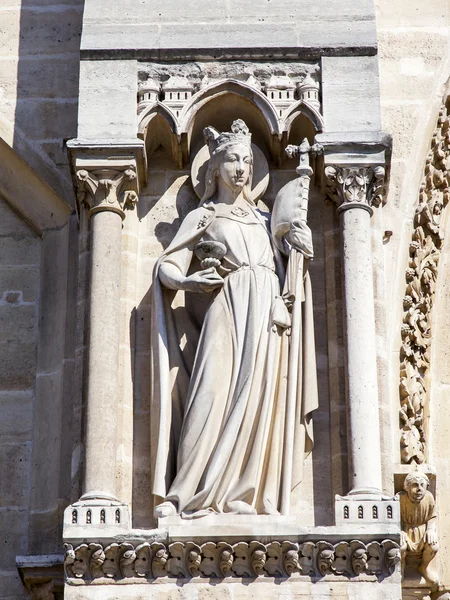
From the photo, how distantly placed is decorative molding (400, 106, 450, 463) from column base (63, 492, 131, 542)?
181cm

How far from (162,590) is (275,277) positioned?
1894mm

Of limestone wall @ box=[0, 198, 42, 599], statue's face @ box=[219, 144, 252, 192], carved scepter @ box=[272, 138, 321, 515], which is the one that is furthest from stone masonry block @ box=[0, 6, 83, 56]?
carved scepter @ box=[272, 138, 321, 515]

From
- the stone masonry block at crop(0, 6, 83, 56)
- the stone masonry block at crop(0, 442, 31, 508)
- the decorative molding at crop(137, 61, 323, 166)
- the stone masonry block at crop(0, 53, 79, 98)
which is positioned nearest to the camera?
the stone masonry block at crop(0, 442, 31, 508)

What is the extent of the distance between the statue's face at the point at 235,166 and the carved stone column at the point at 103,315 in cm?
50

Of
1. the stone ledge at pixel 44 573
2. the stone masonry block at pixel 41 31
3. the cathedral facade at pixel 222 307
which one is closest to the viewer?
the cathedral facade at pixel 222 307

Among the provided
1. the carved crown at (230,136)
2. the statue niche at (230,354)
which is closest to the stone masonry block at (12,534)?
the statue niche at (230,354)

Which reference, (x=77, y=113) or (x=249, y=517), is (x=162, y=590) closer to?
(x=249, y=517)

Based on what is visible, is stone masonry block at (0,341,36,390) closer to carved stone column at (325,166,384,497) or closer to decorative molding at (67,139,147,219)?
decorative molding at (67,139,147,219)

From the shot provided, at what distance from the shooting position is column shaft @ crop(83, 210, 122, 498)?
32.1 feet

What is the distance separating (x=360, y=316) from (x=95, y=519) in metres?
1.85

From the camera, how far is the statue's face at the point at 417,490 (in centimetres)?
1033

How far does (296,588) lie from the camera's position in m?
9.49

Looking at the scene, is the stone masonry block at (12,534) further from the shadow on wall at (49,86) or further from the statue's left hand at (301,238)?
the statue's left hand at (301,238)

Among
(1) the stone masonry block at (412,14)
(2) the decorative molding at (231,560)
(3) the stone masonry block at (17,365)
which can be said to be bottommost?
(2) the decorative molding at (231,560)
